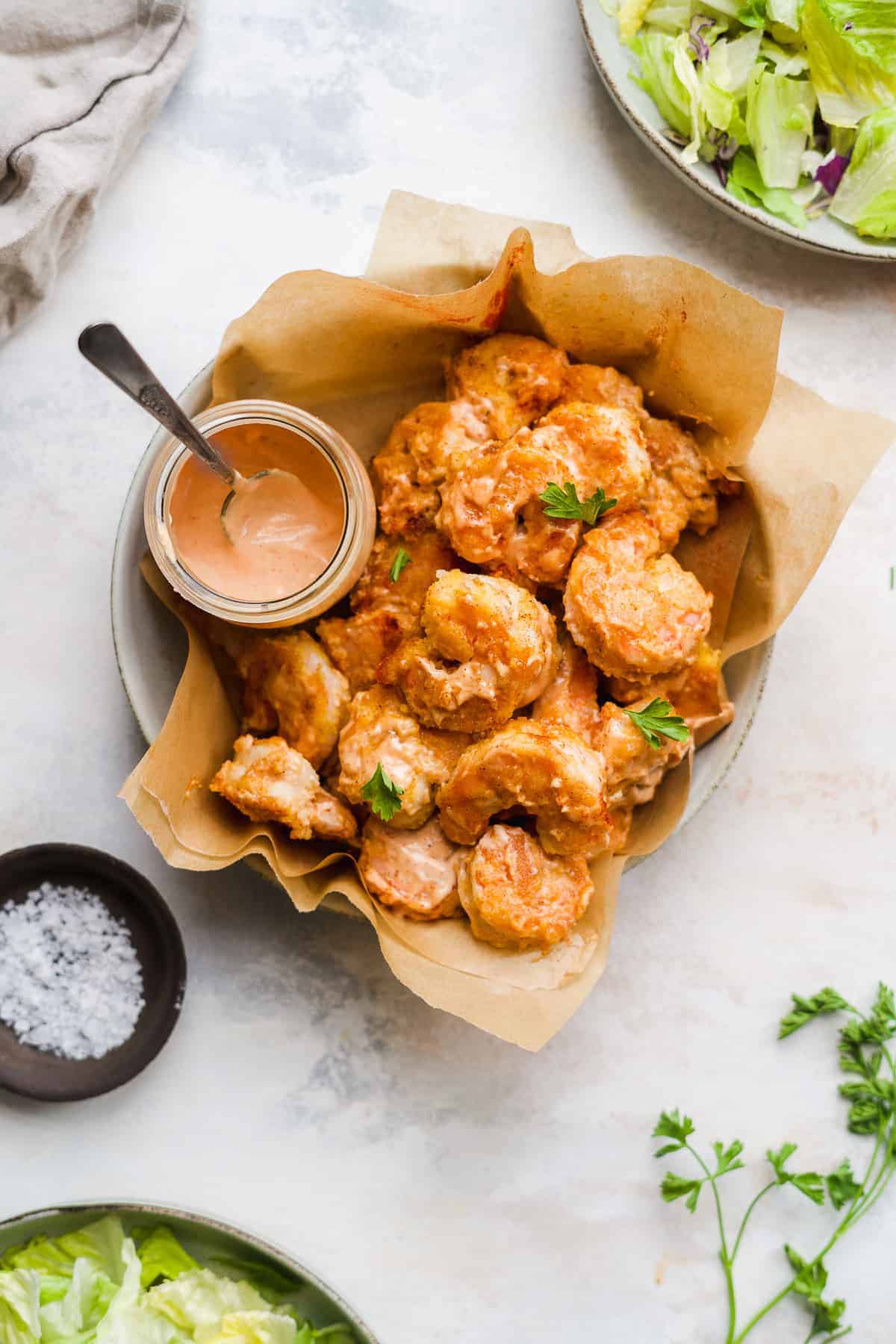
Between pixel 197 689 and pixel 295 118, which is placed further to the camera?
pixel 295 118

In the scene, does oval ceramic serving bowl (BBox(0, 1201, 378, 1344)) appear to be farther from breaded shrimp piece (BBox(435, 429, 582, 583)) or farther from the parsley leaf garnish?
breaded shrimp piece (BBox(435, 429, 582, 583))

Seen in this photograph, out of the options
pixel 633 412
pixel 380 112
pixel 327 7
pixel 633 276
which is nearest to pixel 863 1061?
pixel 633 412

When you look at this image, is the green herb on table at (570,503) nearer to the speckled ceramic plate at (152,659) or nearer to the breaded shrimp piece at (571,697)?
the breaded shrimp piece at (571,697)

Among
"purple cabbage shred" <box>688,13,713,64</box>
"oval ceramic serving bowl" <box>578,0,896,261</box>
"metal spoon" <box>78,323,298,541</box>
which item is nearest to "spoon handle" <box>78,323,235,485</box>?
"metal spoon" <box>78,323,298,541</box>

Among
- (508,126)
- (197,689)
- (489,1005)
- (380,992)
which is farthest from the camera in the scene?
(508,126)

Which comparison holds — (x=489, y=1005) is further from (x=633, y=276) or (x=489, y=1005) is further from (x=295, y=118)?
(x=295, y=118)

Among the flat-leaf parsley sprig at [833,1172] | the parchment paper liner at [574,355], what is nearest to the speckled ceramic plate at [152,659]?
the parchment paper liner at [574,355]
